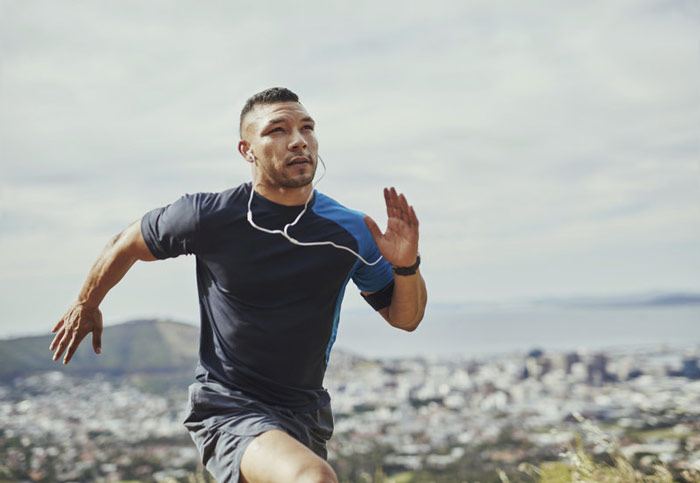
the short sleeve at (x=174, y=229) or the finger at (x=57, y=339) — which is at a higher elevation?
the short sleeve at (x=174, y=229)

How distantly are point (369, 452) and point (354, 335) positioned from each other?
59253 millimetres

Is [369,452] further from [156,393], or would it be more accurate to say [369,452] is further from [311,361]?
[311,361]

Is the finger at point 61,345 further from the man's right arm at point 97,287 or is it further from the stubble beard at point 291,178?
the stubble beard at point 291,178

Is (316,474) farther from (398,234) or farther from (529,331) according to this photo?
(529,331)

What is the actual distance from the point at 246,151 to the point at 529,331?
258ft

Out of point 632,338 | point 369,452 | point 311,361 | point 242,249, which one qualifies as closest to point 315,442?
point 311,361

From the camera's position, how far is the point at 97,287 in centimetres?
344

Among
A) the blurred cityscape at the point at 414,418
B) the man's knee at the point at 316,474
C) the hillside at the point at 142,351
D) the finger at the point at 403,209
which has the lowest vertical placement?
the blurred cityscape at the point at 414,418

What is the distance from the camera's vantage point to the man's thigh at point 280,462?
2.61 meters

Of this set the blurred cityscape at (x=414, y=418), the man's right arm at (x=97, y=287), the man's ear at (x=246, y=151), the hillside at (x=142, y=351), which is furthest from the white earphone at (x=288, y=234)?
the hillside at (x=142, y=351)

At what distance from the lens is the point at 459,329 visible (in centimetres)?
8488

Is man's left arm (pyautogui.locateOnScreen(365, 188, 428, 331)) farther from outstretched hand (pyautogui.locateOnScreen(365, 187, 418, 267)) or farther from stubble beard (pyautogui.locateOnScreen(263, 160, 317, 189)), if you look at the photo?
stubble beard (pyautogui.locateOnScreen(263, 160, 317, 189))

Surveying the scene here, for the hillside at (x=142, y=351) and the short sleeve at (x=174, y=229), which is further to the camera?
the hillside at (x=142, y=351)

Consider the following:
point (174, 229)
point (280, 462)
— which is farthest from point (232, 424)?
point (174, 229)
